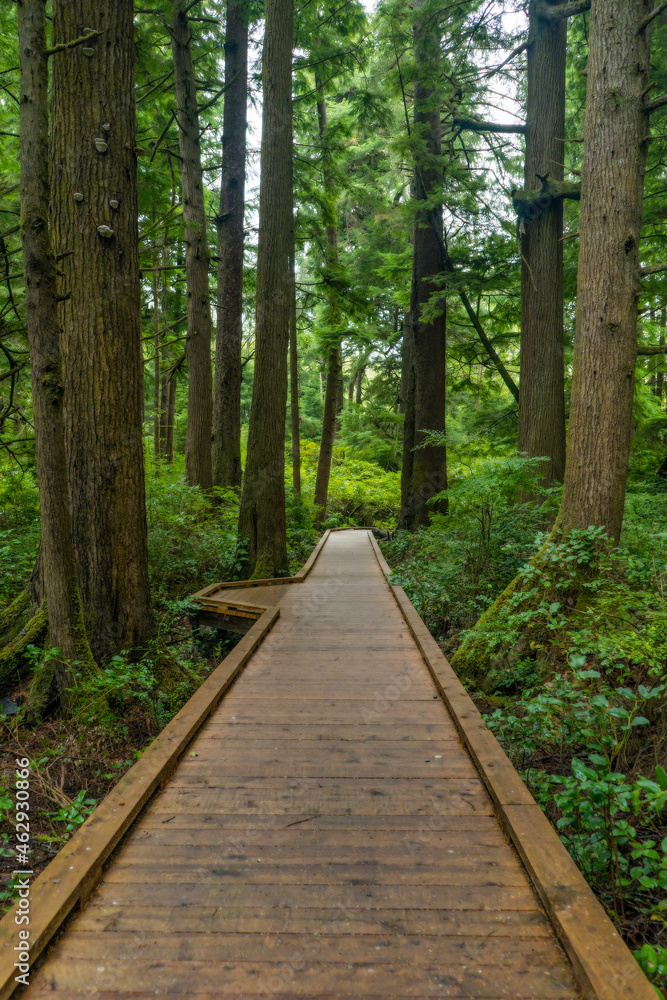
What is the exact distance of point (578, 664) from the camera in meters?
2.90

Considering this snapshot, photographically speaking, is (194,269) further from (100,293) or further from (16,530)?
(100,293)

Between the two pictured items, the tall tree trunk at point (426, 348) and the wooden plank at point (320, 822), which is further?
the tall tree trunk at point (426, 348)

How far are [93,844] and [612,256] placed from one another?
6109mm

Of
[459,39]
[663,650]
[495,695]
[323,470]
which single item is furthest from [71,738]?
[323,470]

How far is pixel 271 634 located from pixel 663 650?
362cm

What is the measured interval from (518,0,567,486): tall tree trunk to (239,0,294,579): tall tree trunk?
387 centimetres

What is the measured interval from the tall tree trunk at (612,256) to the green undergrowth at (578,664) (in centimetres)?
69

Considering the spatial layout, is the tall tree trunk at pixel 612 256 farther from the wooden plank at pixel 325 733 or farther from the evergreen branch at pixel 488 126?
the evergreen branch at pixel 488 126

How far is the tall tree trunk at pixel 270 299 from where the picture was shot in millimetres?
8648

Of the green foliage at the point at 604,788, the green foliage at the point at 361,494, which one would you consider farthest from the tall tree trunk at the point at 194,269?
the green foliage at the point at 361,494

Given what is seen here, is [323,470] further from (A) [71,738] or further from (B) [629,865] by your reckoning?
(B) [629,865]

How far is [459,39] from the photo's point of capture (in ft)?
32.9

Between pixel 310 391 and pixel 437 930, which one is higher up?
pixel 310 391

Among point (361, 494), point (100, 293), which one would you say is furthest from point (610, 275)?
point (361, 494)
